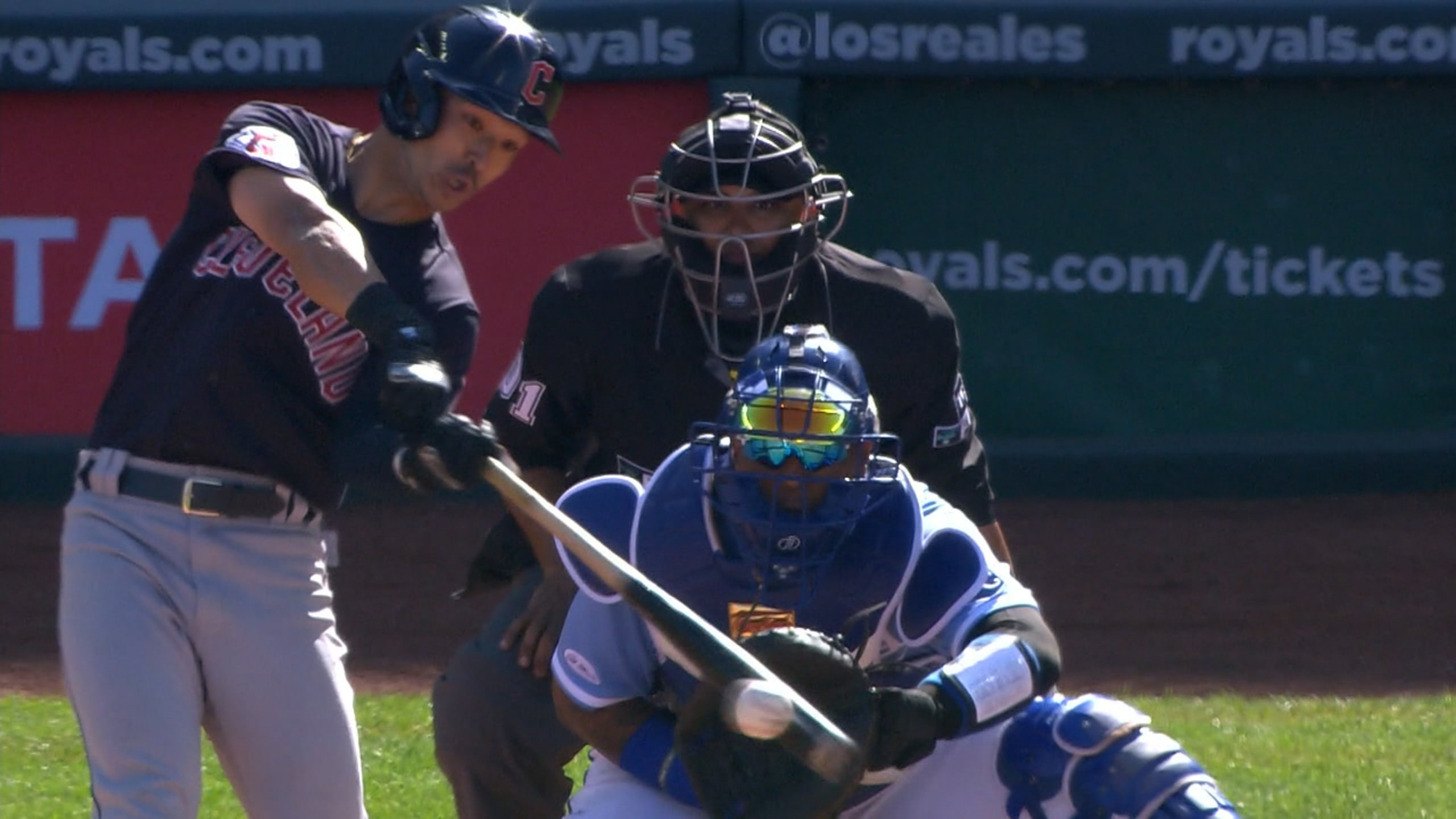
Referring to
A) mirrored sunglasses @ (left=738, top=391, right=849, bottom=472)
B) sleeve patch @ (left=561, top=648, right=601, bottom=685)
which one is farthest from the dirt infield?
mirrored sunglasses @ (left=738, top=391, right=849, bottom=472)

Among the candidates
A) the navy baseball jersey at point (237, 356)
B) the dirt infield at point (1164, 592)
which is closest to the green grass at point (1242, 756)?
the dirt infield at point (1164, 592)

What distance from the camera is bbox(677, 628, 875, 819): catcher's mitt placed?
2791mm

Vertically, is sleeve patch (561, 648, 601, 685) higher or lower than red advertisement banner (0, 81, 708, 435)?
higher

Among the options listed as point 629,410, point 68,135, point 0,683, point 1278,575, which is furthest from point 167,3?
point 629,410

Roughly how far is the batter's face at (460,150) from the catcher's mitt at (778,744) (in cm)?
107

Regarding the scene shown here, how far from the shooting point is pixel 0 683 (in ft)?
21.6

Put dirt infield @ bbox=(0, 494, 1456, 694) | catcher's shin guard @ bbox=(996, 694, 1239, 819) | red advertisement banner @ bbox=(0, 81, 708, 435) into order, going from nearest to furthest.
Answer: catcher's shin guard @ bbox=(996, 694, 1239, 819) → dirt infield @ bbox=(0, 494, 1456, 694) → red advertisement banner @ bbox=(0, 81, 708, 435)

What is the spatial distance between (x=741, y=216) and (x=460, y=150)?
0.50 meters

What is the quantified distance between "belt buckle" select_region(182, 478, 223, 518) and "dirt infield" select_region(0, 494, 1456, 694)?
3.06 metres

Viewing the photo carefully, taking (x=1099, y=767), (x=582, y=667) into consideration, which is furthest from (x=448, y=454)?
(x=1099, y=767)

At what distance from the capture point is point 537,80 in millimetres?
3689

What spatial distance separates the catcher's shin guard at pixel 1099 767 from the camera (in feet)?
9.63

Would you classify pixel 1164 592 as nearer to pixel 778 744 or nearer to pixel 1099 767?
pixel 1099 767

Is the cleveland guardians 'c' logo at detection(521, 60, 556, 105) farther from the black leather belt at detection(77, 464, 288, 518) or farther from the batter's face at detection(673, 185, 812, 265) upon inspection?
the black leather belt at detection(77, 464, 288, 518)
